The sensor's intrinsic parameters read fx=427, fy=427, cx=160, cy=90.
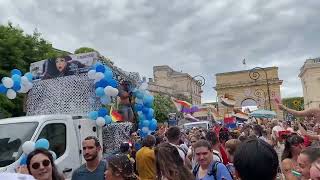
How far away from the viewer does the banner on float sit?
912 cm

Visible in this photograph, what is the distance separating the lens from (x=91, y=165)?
5594 millimetres

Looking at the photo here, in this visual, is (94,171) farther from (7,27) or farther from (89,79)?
(7,27)

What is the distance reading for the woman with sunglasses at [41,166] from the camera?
430 centimetres

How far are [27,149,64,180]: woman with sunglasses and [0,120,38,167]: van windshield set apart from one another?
107 inches

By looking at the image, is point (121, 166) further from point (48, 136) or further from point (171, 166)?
point (48, 136)

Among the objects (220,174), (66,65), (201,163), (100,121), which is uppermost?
(66,65)

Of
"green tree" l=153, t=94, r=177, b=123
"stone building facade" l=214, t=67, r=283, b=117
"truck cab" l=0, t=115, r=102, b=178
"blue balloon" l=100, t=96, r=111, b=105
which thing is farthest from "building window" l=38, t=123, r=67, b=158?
"stone building facade" l=214, t=67, r=283, b=117

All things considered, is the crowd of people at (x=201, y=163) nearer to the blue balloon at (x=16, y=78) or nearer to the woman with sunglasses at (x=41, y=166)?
the woman with sunglasses at (x=41, y=166)

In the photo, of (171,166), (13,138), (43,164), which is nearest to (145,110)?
(13,138)

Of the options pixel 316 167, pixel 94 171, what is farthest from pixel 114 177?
pixel 316 167

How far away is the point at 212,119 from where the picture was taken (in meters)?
33.3

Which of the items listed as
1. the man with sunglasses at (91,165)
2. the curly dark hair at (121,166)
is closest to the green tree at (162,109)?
the man with sunglasses at (91,165)

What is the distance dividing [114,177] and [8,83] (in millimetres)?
5714

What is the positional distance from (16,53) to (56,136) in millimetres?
15082
